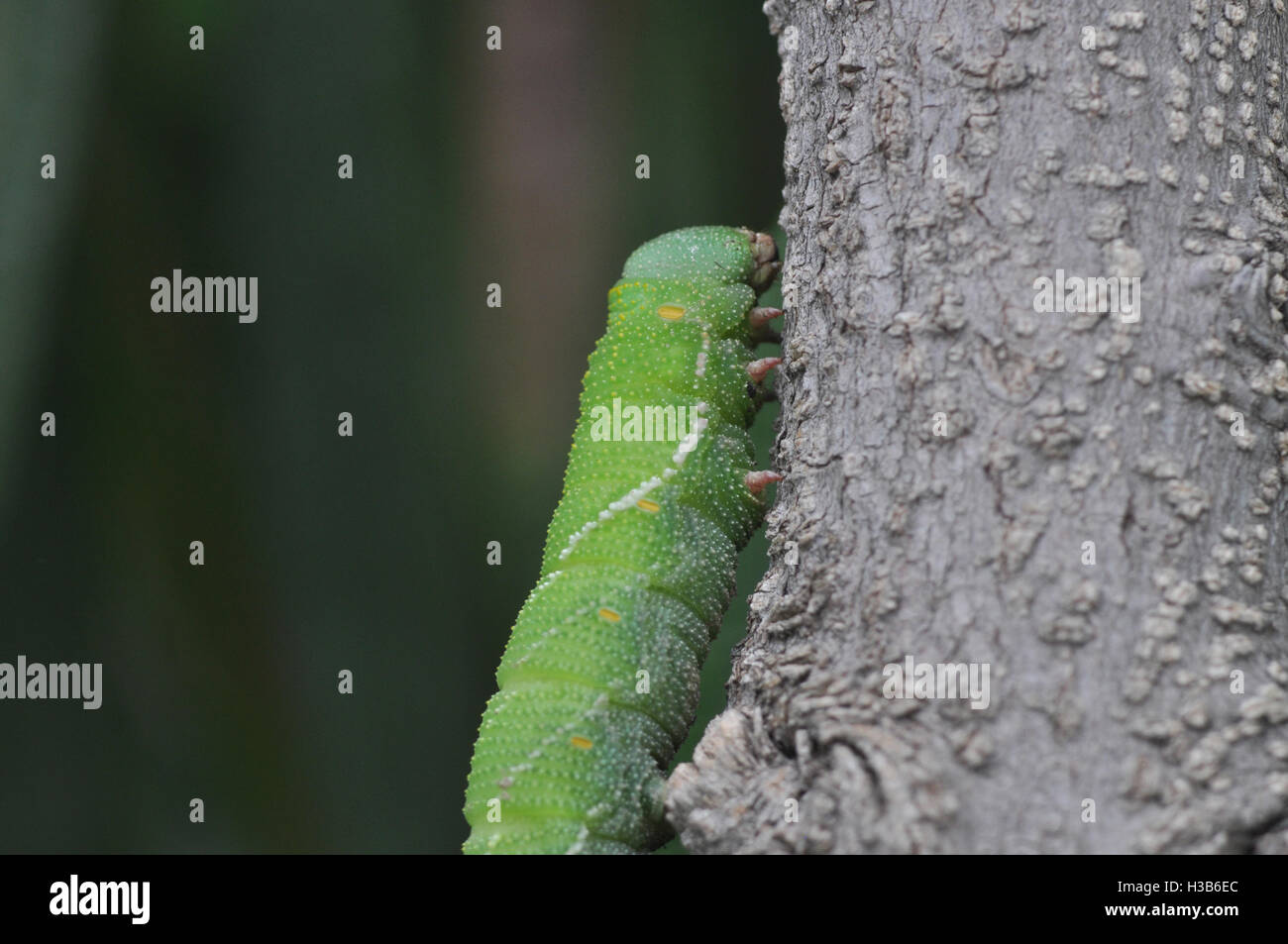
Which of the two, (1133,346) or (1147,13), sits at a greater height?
(1147,13)

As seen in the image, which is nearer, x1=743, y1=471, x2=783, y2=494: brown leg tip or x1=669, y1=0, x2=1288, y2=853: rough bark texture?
x1=669, y1=0, x2=1288, y2=853: rough bark texture

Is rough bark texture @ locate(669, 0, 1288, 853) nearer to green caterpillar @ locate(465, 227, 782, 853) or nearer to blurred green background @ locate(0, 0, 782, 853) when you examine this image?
green caterpillar @ locate(465, 227, 782, 853)

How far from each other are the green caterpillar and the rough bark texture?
0.29 meters

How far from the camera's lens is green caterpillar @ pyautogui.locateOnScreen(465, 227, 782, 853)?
1.96 meters

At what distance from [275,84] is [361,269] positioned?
0.67 meters

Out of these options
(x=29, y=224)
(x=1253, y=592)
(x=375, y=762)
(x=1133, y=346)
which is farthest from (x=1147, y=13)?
(x=375, y=762)

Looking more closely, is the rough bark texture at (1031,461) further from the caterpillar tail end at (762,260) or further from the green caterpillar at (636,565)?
the caterpillar tail end at (762,260)

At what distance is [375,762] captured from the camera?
12.5ft

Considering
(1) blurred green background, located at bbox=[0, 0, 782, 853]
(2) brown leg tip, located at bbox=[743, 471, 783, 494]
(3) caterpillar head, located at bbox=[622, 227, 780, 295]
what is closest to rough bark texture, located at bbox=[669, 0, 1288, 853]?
(2) brown leg tip, located at bbox=[743, 471, 783, 494]

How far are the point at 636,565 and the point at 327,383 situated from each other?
2.05m

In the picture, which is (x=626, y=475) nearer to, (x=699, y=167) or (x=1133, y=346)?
(x=1133, y=346)

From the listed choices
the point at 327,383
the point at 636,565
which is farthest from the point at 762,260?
the point at 327,383

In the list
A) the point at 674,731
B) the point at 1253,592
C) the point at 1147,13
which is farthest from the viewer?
the point at 674,731

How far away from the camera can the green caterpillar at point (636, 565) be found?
6.42ft
